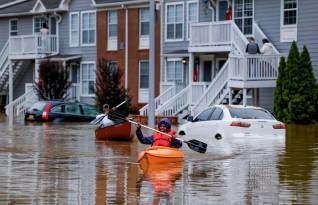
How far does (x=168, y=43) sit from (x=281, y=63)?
36.8 feet

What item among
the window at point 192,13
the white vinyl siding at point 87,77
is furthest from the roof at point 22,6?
the window at point 192,13

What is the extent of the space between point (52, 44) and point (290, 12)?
63.0 ft

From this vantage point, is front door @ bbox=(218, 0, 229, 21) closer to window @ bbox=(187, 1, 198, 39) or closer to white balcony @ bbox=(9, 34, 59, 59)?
window @ bbox=(187, 1, 198, 39)

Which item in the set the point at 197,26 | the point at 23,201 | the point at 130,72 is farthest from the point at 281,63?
the point at 23,201

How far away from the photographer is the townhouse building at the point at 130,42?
49.0 metres

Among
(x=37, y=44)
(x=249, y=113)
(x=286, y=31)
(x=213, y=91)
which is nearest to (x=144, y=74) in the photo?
(x=37, y=44)

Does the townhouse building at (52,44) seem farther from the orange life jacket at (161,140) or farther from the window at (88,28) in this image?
the orange life jacket at (161,140)

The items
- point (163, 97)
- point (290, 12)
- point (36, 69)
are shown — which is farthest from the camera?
point (36, 69)

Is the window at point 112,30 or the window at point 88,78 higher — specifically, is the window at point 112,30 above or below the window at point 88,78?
above

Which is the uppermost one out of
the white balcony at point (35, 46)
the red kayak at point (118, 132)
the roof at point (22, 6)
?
the roof at point (22, 6)

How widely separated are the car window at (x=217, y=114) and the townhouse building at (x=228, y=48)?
30.9ft

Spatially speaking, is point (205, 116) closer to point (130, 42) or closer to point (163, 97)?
point (163, 97)

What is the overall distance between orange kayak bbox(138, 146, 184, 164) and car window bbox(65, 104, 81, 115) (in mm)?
23451

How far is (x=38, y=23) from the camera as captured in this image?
185 ft
